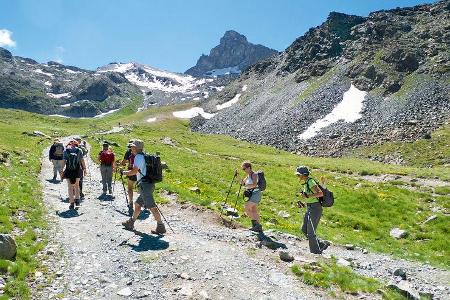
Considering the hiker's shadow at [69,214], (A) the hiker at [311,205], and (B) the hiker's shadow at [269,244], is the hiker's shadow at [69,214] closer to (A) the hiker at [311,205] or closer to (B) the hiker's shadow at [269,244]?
(B) the hiker's shadow at [269,244]

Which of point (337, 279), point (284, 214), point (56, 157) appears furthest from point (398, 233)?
point (56, 157)

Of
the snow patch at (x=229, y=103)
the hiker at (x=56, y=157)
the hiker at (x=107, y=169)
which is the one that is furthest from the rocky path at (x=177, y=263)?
the snow patch at (x=229, y=103)

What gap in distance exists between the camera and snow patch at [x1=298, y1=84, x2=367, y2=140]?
90750 mm

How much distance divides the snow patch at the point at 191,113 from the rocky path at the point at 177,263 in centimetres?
13392

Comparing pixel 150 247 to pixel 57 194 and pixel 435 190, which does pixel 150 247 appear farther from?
pixel 435 190

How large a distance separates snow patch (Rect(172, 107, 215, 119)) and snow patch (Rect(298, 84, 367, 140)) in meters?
61.5

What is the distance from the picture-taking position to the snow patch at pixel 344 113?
90750 millimetres

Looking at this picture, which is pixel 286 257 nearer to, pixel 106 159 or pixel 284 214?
pixel 284 214

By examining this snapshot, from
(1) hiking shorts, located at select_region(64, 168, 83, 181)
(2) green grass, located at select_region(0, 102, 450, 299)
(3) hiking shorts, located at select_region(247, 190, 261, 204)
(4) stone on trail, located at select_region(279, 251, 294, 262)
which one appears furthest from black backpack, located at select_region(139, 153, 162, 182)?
(1) hiking shorts, located at select_region(64, 168, 83, 181)

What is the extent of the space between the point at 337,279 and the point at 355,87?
99.6m

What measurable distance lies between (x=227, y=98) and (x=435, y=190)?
12394cm

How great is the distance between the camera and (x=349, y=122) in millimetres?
88875

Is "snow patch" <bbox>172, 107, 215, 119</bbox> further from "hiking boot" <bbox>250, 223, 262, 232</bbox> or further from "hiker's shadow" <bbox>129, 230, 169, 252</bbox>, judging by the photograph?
"hiker's shadow" <bbox>129, 230, 169, 252</bbox>

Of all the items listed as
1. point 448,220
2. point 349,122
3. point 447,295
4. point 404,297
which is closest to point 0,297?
point 404,297
